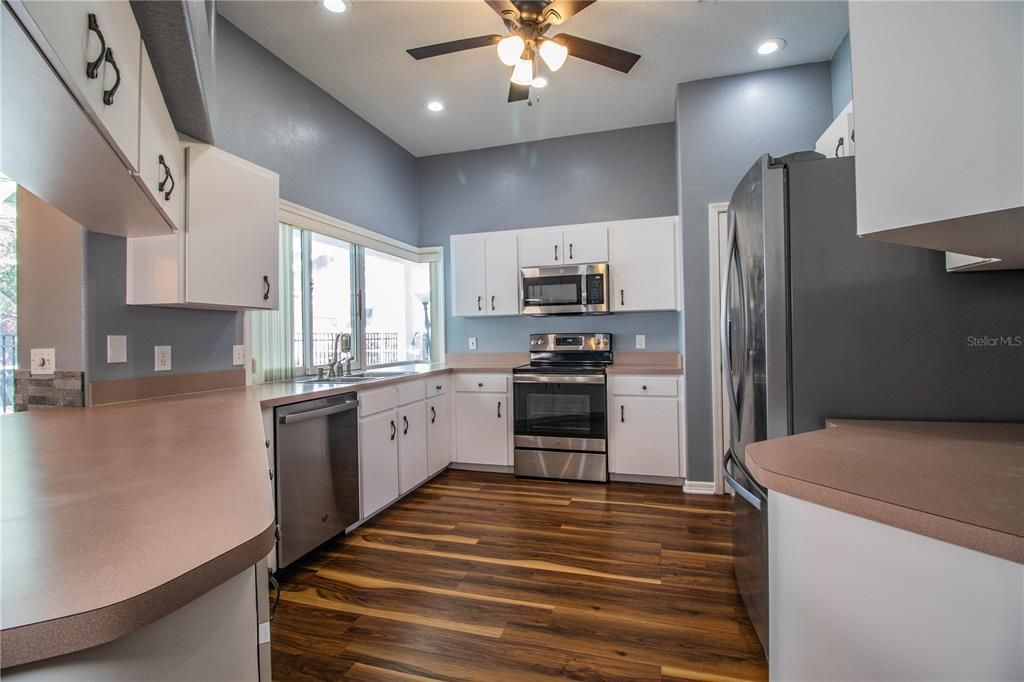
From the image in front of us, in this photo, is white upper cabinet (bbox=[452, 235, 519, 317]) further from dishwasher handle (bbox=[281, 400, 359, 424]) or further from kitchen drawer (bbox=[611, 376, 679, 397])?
dishwasher handle (bbox=[281, 400, 359, 424])

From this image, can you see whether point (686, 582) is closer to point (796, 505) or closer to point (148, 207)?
point (796, 505)

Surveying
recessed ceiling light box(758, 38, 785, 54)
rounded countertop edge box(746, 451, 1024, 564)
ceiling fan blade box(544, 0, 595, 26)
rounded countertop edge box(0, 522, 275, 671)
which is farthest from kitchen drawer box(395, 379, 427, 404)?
recessed ceiling light box(758, 38, 785, 54)

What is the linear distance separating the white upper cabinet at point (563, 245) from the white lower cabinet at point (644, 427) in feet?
3.47

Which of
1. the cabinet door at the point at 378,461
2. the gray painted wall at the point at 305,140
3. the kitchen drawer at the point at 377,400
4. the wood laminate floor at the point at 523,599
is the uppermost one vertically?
the gray painted wall at the point at 305,140

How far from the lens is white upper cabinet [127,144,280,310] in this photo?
1.99m

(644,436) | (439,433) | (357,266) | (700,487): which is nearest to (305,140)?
(357,266)

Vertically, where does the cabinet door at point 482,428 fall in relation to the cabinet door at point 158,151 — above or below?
below

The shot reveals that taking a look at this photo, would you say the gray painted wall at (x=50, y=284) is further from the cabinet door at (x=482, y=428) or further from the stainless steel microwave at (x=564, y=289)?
the stainless steel microwave at (x=564, y=289)

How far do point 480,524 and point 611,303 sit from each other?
199cm

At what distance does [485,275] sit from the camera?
417 cm

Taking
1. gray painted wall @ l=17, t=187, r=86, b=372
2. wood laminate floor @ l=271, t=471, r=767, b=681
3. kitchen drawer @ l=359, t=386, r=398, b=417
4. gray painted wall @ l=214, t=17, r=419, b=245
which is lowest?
wood laminate floor @ l=271, t=471, r=767, b=681

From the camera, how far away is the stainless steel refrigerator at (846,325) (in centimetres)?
135

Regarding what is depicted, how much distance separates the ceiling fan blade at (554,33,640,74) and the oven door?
2.01m

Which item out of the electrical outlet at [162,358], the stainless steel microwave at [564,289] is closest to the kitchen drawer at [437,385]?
the stainless steel microwave at [564,289]
